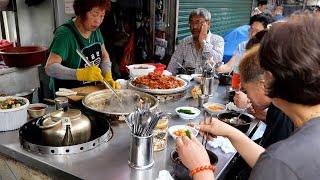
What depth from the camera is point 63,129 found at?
1716mm

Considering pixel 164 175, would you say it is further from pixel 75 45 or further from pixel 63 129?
pixel 75 45

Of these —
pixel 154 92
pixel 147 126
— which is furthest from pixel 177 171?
pixel 154 92

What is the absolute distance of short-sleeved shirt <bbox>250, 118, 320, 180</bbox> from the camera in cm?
96

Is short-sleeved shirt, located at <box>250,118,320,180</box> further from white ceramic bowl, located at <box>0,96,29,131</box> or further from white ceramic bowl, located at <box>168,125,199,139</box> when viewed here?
white ceramic bowl, located at <box>0,96,29,131</box>

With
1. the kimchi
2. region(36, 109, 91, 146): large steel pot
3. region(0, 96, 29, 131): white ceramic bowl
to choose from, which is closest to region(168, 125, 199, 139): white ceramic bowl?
region(36, 109, 91, 146): large steel pot

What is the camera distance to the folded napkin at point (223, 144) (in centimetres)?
184

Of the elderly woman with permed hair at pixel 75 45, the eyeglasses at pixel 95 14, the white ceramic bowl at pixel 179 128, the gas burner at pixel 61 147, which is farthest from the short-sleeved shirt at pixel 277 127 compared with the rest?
the eyeglasses at pixel 95 14

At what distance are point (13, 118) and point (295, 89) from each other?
68.4 inches

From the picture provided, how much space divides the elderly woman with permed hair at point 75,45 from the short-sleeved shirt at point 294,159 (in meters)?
1.90

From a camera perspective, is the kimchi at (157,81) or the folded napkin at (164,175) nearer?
the folded napkin at (164,175)

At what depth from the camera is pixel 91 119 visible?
1.99 m

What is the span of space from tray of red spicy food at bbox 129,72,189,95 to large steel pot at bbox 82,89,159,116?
160mm

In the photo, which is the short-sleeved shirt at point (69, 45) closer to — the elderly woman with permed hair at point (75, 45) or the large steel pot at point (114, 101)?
the elderly woman with permed hair at point (75, 45)

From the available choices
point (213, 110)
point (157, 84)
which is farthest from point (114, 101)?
point (213, 110)
